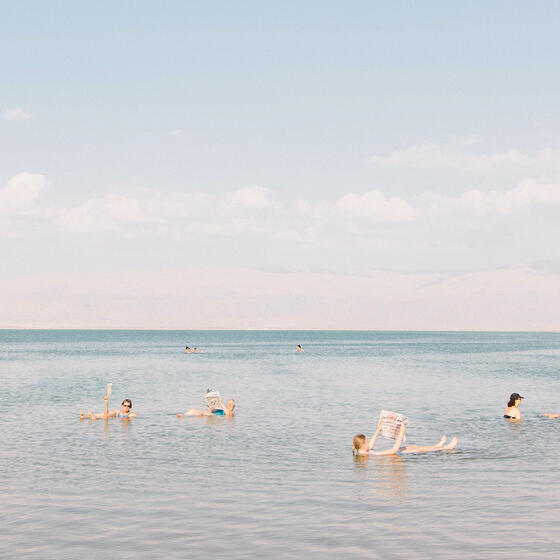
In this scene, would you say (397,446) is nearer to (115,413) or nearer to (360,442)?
(360,442)

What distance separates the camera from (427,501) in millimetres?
16375

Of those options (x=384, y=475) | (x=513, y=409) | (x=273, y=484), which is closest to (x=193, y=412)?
(x=513, y=409)

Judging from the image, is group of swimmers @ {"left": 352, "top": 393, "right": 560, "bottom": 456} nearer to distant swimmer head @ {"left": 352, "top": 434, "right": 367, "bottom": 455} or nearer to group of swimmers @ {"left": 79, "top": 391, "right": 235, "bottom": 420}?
distant swimmer head @ {"left": 352, "top": 434, "right": 367, "bottom": 455}

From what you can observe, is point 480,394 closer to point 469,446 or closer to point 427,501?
point 469,446

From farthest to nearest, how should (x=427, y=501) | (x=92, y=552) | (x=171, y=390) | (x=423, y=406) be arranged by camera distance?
(x=171, y=390), (x=423, y=406), (x=427, y=501), (x=92, y=552)

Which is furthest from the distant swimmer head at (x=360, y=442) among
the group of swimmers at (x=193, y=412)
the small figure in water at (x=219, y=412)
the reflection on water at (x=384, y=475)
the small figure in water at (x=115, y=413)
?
the small figure in water at (x=115, y=413)

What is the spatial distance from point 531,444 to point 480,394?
18674 mm

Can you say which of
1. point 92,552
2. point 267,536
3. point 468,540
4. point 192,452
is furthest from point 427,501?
point 192,452

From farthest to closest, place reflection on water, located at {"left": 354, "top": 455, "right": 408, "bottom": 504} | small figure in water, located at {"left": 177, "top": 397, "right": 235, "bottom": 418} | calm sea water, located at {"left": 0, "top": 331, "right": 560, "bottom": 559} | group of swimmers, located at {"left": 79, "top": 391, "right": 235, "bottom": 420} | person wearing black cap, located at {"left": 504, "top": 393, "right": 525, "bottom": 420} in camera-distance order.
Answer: small figure in water, located at {"left": 177, "top": 397, "right": 235, "bottom": 418} → group of swimmers, located at {"left": 79, "top": 391, "right": 235, "bottom": 420} → person wearing black cap, located at {"left": 504, "top": 393, "right": 525, "bottom": 420} → reflection on water, located at {"left": 354, "top": 455, "right": 408, "bottom": 504} → calm sea water, located at {"left": 0, "top": 331, "right": 560, "bottom": 559}

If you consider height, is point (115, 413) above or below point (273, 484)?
above

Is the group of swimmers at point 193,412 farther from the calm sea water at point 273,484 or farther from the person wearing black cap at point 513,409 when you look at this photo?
the person wearing black cap at point 513,409

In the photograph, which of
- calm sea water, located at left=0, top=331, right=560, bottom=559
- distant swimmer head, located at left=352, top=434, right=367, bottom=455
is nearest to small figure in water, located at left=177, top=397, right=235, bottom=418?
calm sea water, located at left=0, top=331, right=560, bottom=559

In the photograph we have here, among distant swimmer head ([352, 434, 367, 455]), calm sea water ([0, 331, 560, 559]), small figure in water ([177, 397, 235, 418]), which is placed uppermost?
distant swimmer head ([352, 434, 367, 455])

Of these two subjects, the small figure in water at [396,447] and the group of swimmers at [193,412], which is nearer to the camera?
the small figure in water at [396,447]
